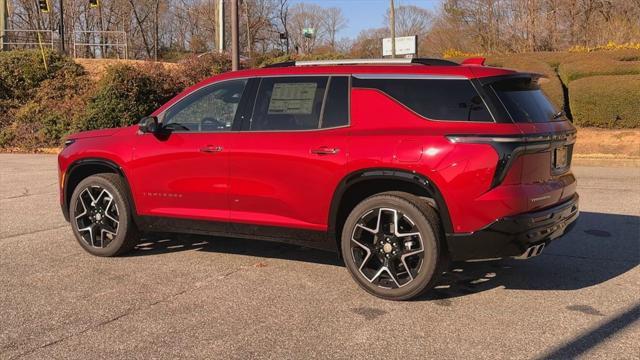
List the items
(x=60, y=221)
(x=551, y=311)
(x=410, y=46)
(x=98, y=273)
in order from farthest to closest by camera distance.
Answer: (x=410, y=46), (x=60, y=221), (x=98, y=273), (x=551, y=311)

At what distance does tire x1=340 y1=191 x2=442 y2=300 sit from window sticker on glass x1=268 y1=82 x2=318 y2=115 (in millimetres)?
987

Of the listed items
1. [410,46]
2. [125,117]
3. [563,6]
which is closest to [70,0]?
[410,46]

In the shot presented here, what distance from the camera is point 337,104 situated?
15.4ft

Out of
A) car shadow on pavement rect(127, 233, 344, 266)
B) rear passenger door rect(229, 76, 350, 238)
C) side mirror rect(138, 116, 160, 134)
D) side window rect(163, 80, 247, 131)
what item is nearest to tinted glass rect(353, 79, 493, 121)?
rear passenger door rect(229, 76, 350, 238)

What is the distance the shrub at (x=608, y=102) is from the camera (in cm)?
1500

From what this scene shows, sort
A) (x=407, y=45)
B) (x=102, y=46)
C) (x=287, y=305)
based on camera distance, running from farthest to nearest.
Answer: (x=407, y=45), (x=102, y=46), (x=287, y=305)

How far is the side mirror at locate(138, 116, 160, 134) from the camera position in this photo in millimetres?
5316

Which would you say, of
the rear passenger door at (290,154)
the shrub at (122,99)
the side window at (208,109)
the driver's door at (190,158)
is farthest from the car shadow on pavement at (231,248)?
the shrub at (122,99)

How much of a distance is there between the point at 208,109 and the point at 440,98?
86.5 inches

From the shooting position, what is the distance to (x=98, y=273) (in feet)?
17.1

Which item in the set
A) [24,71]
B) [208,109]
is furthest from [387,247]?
[24,71]

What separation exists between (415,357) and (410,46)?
33.0 meters

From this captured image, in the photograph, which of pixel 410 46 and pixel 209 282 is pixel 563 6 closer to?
pixel 410 46

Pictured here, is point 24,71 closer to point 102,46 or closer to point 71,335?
point 102,46
